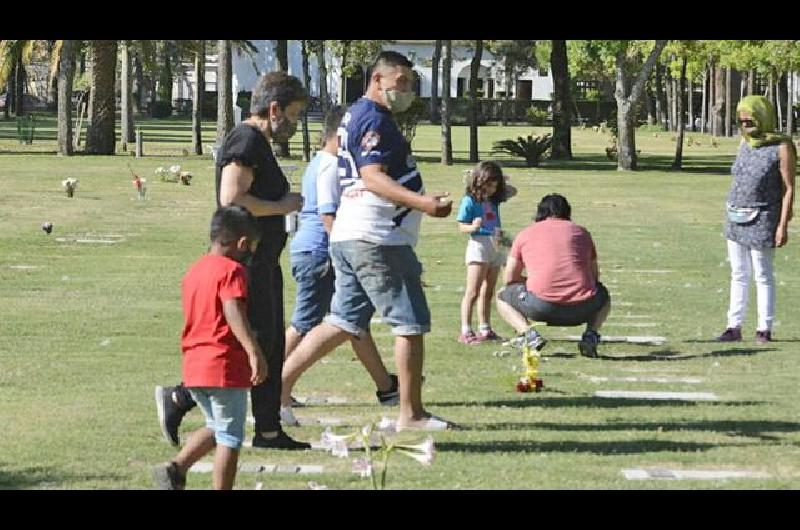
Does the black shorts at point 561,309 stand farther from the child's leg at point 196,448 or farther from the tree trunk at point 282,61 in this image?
the tree trunk at point 282,61

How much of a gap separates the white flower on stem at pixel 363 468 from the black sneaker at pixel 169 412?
0.88 meters

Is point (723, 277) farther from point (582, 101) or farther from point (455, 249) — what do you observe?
point (582, 101)

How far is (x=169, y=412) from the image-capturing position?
781cm

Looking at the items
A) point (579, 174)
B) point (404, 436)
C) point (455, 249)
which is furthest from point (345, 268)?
point (579, 174)

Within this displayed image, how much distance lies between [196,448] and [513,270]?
562 cm

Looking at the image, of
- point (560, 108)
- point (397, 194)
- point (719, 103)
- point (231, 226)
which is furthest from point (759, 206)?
point (719, 103)

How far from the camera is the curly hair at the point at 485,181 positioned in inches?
491

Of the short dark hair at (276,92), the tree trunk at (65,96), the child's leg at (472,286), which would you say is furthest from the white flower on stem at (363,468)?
the tree trunk at (65,96)

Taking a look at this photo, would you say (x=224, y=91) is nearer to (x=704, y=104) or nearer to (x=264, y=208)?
(x=264, y=208)

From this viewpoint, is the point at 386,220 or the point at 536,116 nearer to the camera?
the point at 386,220

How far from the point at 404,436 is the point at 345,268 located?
3.07ft

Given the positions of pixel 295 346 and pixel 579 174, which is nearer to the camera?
pixel 295 346

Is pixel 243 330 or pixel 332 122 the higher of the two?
pixel 332 122
